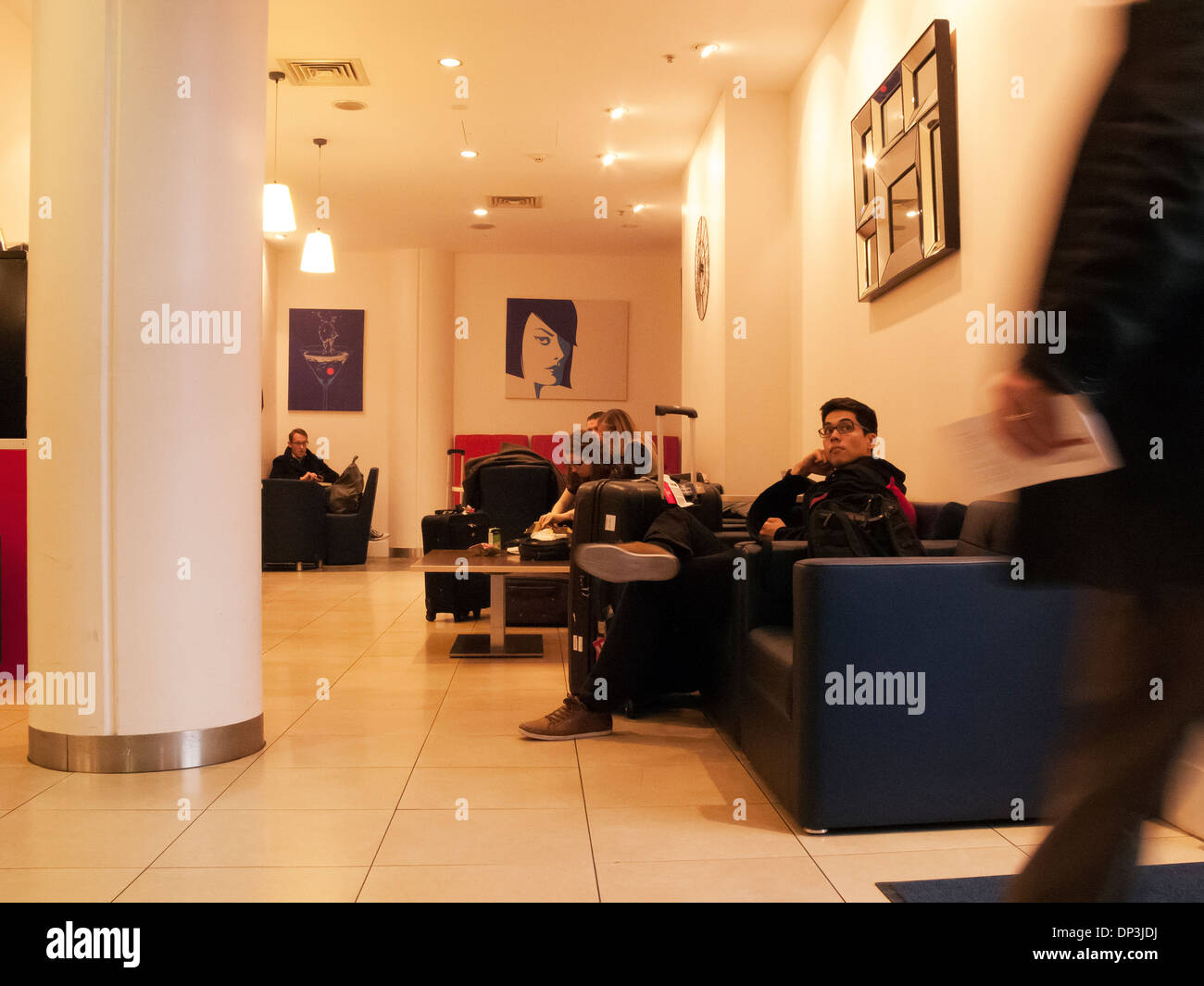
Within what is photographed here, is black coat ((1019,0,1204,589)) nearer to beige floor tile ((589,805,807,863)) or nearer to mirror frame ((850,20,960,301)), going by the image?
beige floor tile ((589,805,807,863))

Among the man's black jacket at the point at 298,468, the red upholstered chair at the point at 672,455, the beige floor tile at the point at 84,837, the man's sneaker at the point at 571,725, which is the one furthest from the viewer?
the red upholstered chair at the point at 672,455

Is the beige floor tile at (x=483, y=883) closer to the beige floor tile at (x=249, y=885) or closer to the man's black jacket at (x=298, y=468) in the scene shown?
the beige floor tile at (x=249, y=885)

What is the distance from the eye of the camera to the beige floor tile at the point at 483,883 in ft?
6.92

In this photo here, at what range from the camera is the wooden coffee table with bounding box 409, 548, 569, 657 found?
493 cm

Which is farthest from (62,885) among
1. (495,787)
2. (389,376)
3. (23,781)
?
(389,376)

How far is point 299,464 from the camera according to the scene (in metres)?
10.9

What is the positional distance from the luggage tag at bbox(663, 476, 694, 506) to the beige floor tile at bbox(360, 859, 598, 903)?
1.59 meters

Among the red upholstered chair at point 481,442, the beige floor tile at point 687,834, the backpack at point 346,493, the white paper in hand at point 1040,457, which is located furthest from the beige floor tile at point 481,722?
the red upholstered chair at point 481,442

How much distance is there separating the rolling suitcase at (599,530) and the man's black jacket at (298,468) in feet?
23.7

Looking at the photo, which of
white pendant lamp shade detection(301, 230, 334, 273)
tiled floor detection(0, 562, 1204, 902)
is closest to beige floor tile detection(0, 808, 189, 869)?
tiled floor detection(0, 562, 1204, 902)

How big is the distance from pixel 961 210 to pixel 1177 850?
2.36m

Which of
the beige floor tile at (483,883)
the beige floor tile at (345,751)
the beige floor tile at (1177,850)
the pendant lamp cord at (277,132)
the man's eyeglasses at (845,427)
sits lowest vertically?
the beige floor tile at (345,751)
